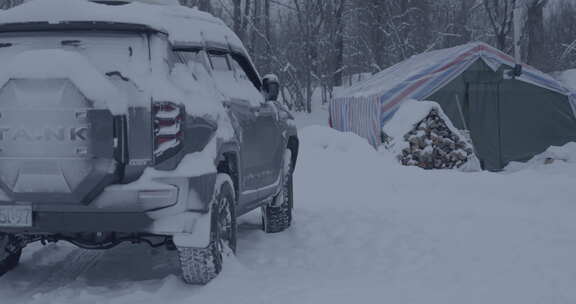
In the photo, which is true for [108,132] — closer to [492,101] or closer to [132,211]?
[132,211]

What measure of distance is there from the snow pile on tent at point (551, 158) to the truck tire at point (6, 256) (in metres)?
13.6

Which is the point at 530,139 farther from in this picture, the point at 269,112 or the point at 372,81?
the point at 269,112

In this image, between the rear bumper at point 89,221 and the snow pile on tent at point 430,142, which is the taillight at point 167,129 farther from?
the snow pile on tent at point 430,142

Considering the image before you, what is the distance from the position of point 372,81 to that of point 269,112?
13.4 meters

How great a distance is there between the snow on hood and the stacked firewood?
10.8 meters

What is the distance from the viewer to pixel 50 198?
4.66 metres

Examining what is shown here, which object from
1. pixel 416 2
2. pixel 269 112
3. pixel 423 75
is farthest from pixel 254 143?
pixel 416 2

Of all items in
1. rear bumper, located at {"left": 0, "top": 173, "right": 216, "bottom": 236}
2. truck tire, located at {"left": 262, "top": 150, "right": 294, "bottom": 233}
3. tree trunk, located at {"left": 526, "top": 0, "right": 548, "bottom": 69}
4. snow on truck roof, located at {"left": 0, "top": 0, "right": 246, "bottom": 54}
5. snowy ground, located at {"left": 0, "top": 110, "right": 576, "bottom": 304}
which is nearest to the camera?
rear bumper, located at {"left": 0, "top": 173, "right": 216, "bottom": 236}

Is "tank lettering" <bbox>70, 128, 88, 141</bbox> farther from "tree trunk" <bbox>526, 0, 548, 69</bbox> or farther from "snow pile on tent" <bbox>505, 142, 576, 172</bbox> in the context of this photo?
"tree trunk" <bbox>526, 0, 548, 69</bbox>

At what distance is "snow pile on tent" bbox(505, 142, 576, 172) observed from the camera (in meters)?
17.0

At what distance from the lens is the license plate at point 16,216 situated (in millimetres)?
4738

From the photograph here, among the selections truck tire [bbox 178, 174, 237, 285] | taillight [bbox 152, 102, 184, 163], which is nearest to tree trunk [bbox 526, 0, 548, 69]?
truck tire [bbox 178, 174, 237, 285]

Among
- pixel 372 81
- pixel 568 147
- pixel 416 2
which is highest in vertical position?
pixel 416 2

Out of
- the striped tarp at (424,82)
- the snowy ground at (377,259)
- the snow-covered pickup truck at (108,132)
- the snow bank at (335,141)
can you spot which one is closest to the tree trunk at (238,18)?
the striped tarp at (424,82)
